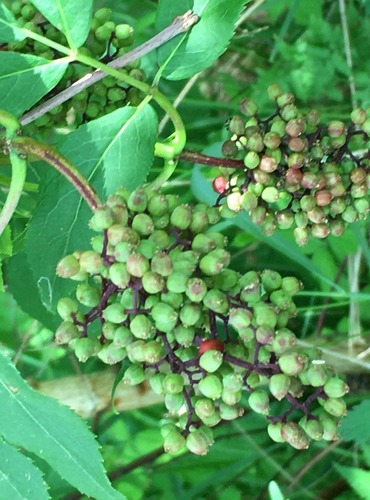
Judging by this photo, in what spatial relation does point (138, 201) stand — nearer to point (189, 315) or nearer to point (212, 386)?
point (189, 315)

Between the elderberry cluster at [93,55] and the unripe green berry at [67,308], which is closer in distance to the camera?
the unripe green berry at [67,308]

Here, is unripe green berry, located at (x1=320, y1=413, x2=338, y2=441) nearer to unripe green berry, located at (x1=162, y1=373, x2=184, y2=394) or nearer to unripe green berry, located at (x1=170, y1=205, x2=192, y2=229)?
unripe green berry, located at (x1=162, y1=373, x2=184, y2=394)

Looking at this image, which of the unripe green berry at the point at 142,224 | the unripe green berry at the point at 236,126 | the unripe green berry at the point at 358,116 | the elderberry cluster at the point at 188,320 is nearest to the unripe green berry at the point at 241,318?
the elderberry cluster at the point at 188,320

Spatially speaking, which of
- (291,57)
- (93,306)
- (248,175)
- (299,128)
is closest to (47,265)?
(93,306)

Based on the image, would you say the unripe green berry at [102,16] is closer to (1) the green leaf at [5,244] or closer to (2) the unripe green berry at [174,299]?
(1) the green leaf at [5,244]

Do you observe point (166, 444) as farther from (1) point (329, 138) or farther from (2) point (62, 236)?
(1) point (329, 138)

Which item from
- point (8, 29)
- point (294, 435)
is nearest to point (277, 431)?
point (294, 435)
